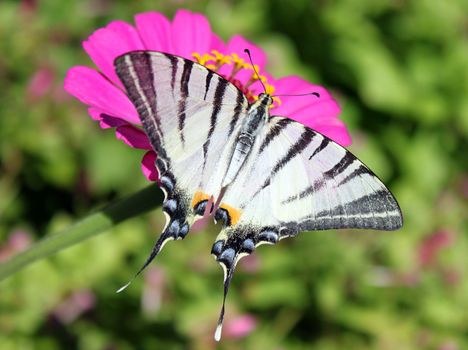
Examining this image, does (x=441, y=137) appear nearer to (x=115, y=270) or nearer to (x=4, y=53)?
(x=115, y=270)

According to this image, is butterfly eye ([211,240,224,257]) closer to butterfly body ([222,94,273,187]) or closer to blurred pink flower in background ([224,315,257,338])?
butterfly body ([222,94,273,187])

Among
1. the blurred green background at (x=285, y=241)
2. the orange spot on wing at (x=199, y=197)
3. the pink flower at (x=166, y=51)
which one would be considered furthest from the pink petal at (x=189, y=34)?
the blurred green background at (x=285, y=241)

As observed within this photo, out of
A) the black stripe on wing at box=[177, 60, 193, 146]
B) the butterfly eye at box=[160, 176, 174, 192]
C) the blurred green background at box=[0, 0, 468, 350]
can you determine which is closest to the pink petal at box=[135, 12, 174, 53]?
the black stripe on wing at box=[177, 60, 193, 146]

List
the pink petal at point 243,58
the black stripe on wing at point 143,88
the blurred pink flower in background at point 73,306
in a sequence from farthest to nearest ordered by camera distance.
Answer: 1. the blurred pink flower in background at point 73,306
2. the pink petal at point 243,58
3. the black stripe on wing at point 143,88

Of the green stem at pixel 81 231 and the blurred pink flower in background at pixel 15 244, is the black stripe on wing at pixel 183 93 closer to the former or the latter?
the green stem at pixel 81 231

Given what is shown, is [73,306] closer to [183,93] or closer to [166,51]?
[166,51]

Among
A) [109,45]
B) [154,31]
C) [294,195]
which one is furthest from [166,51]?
[294,195]

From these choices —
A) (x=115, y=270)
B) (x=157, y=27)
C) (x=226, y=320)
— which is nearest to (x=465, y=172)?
(x=226, y=320)
